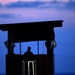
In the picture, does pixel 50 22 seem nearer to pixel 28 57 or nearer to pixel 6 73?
pixel 28 57

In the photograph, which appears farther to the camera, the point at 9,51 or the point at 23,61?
the point at 9,51

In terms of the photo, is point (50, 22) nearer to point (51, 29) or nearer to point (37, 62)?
point (51, 29)

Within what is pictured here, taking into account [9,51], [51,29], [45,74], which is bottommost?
[45,74]

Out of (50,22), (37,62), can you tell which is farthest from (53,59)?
(50,22)

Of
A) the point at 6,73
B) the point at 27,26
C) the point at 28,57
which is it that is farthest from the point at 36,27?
the point at 6,73

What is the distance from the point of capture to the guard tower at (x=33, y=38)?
10062mm

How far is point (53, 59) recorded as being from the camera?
33.2 ft

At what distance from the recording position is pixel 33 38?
35.1 feet

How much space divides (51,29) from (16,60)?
1649 millimetres

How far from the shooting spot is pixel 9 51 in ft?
35.4

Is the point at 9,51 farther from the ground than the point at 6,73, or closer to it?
farther from the ground

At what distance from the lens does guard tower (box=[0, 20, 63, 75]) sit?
33.0 feet

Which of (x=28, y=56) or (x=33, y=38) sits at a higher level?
(x=33, y=38)

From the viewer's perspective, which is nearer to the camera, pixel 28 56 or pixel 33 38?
pixel 28 56
